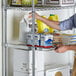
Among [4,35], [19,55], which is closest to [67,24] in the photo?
[19,55]

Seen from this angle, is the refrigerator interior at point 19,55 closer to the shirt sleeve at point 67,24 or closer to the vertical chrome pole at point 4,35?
the vertical chrome pole at point 4,35

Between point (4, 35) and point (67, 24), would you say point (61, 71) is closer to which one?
point (67, 24)

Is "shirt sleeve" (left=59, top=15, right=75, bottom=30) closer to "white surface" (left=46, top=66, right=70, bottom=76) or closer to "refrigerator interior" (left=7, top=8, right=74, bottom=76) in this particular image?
"refrigerator interior" (left=7, top=8, right=74, bottom=76)

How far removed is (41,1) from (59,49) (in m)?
0.60

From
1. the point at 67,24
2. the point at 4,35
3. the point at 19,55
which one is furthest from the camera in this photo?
the point at 4,35

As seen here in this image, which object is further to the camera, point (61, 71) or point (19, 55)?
point (61, 71)

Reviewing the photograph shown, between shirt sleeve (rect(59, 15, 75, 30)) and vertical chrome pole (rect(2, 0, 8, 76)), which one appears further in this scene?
vertical chrome pole (rect(2, 0, 8, 76))

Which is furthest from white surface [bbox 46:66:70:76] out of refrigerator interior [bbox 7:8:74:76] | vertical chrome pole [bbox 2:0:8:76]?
vertical chrome pole [bbox 2:0:8:76]

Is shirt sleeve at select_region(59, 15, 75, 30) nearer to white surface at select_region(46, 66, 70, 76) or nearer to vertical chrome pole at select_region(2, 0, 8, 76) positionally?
white surface at select_region(46, 66, 70, 76)

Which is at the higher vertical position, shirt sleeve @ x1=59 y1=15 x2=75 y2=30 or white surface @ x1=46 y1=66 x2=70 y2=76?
shirt sleeve @ x1=59 y1=15 x2=75 y2=30

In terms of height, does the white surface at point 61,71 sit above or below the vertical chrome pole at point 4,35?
below

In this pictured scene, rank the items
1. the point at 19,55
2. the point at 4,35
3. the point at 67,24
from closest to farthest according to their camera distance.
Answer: the point at 67,24 < the point at 19,55 < the point at 4,35

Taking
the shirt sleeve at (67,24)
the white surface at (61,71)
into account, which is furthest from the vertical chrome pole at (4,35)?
the shirt sleeve at (67,24)

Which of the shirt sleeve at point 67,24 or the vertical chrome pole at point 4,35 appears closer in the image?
the shirt sleeve at point 67,24
